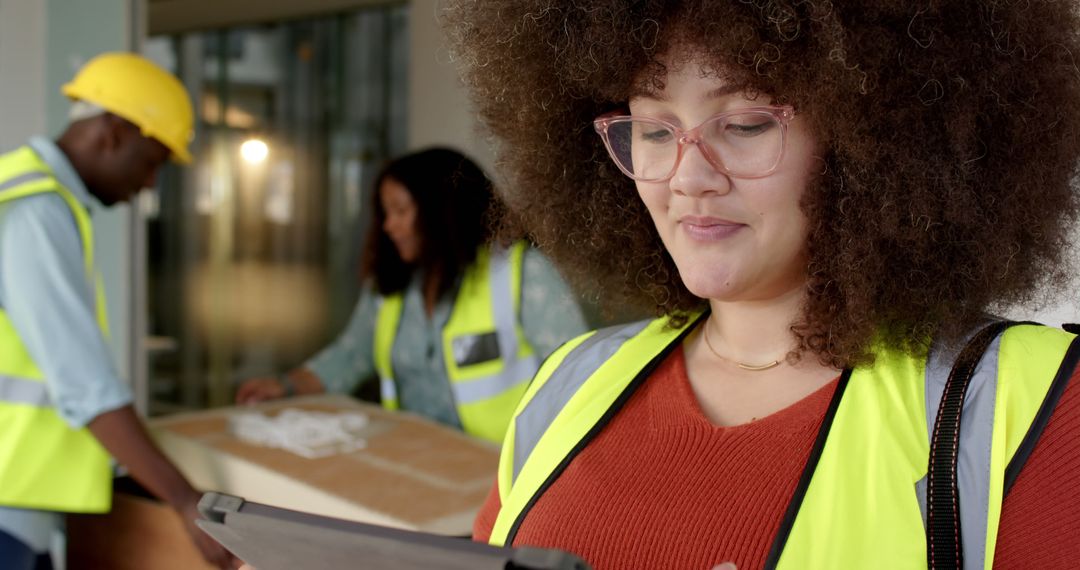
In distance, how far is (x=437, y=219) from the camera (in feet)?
10.3

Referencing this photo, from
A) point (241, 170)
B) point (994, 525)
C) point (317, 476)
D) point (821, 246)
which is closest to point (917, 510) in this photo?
point (994, 525)

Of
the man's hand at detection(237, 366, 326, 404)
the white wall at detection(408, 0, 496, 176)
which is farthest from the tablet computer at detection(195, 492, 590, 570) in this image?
the white wall at detection(408, 0, 496, 176)

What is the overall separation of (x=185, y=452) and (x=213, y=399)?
15.0ft

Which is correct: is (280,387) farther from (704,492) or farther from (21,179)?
(704,492)

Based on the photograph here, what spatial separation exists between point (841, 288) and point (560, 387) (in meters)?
0.44

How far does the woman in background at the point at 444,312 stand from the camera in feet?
9.48

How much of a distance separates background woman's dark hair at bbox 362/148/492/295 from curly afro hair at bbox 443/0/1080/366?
1.86 metres

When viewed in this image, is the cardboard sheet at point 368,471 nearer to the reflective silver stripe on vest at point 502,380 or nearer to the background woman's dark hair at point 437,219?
the reflective silver stripe on vest at point 502,380

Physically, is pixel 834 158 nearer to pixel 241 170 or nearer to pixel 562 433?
pixel 562 433

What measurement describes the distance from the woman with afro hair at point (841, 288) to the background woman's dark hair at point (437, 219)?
1775 mm

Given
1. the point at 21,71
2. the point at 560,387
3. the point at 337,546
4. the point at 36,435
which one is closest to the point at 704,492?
the point at 560,387

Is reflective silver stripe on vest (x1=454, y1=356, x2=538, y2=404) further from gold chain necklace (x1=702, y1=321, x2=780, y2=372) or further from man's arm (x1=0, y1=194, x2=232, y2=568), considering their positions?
gold chain necklace (x1=702, y1=321, x2=780, y2=372)

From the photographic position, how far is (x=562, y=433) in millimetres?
1291

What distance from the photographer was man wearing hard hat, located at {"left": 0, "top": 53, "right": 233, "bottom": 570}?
7.29 ft
